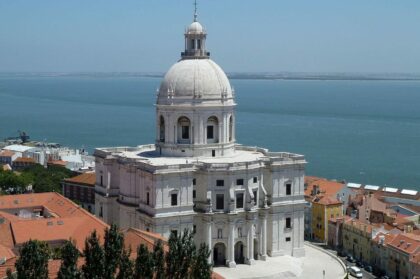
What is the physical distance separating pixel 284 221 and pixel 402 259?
6630 millimetres

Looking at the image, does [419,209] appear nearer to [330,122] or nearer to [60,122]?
[330,122]

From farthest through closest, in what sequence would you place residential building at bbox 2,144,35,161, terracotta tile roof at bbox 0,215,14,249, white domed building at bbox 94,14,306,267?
residential building at bbox 2,144,35,161 → white domed building at bbox 94,14,306,267 → terracotta tile roof at bbox 0,215,14,249

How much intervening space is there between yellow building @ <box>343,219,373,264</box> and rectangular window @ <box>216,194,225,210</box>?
35.0 feet

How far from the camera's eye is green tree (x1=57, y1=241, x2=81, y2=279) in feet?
74.2

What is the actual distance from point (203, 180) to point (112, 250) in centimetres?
1492

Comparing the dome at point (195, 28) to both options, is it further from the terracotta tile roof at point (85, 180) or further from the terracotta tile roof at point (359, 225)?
the terracotta tile roof at point (85, 180)

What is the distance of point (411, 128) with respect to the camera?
12800 centimetres

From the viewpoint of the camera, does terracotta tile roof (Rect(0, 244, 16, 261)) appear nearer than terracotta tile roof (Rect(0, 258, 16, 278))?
No

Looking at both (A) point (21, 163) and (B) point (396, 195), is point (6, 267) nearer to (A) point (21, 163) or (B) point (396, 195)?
(B) point (396, 195)

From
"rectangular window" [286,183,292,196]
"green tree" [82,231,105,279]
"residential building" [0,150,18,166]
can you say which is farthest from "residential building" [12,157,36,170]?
"green tree" [82,231,105,279]

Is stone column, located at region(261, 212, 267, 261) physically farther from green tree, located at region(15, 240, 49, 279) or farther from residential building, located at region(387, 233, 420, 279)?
green tree, located at region(15, 240, 49, 279)

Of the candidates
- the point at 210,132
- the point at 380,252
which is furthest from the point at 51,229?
the point at 380,252

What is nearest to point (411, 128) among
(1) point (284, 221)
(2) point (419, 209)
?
(2) point (419, 209)

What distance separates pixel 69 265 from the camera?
74.9 feet
